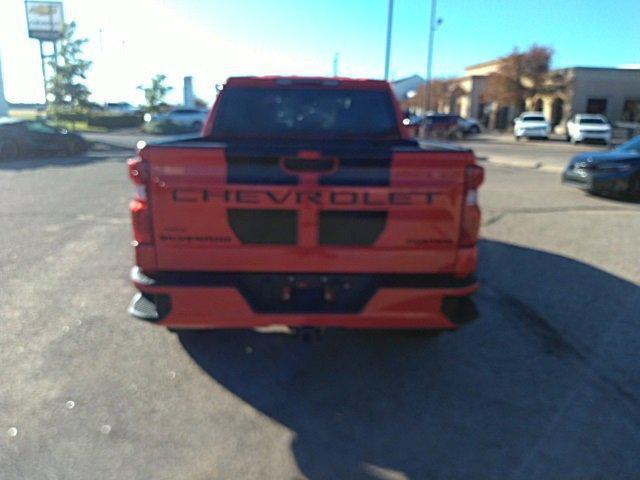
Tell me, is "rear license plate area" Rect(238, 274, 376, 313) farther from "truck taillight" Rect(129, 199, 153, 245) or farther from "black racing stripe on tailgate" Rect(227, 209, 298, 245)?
"truck taillight" Rect(129, 199, 153, 245)

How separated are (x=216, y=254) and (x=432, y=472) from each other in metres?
1.67

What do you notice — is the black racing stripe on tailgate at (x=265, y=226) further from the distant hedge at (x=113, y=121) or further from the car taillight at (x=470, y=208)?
the distant hedge at (x=113, y=121)

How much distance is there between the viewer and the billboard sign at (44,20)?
117 ft

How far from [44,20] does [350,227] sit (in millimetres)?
41700

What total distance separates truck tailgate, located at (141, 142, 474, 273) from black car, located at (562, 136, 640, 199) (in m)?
8.80

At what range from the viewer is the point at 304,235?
297 cm

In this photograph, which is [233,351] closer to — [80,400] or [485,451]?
[80,400]

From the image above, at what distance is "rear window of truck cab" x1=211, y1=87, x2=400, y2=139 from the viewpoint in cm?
459

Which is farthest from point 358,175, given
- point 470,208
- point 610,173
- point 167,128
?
point 167,128

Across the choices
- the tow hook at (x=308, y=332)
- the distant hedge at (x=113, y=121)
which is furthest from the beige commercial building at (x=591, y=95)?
the tow hook at (x=308, y=332)

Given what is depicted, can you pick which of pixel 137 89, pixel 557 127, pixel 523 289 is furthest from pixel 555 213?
pixel 137 89

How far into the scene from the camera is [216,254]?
2986 millimetres

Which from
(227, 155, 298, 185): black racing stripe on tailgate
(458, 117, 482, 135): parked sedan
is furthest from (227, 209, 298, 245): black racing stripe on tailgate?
(458, 117, 482, 135): parked sedan

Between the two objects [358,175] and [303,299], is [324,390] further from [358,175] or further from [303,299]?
[358,175]
